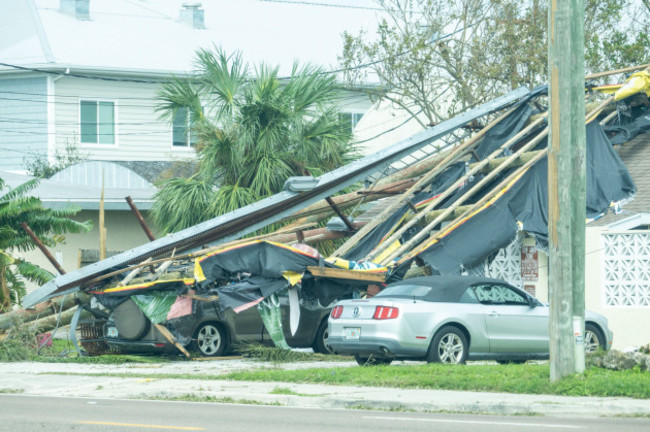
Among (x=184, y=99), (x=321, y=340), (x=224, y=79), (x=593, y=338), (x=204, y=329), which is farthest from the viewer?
(x=184, y=99)

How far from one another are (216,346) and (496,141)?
834cm

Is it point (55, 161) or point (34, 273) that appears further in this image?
point (55, 161)

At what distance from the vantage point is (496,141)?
23.4 metres

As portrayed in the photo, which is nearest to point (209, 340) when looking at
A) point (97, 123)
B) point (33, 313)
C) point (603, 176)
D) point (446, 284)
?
point (33, 313)

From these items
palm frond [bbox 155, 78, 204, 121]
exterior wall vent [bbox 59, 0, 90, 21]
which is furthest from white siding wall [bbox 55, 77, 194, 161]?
palm frond [bbox 155, 78, 204, 121]

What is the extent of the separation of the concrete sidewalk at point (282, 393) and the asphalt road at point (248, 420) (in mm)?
338

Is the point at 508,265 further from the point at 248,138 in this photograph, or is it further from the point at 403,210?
the point at 248,138

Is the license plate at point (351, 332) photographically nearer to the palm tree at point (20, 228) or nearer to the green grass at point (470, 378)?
the green grass at point (470, 378)

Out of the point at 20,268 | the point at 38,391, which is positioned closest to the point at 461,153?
the point at 20,268

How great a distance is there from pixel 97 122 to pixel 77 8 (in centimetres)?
609

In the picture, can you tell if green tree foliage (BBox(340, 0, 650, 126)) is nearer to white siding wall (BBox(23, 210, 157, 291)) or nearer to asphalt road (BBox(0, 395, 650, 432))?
white siding wall (BBox(23, 210, 157, 291))

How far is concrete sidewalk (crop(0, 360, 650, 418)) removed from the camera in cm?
1155

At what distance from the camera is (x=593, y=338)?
57.6 feet

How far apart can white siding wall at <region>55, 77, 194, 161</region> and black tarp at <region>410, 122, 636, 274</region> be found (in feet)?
72.5
